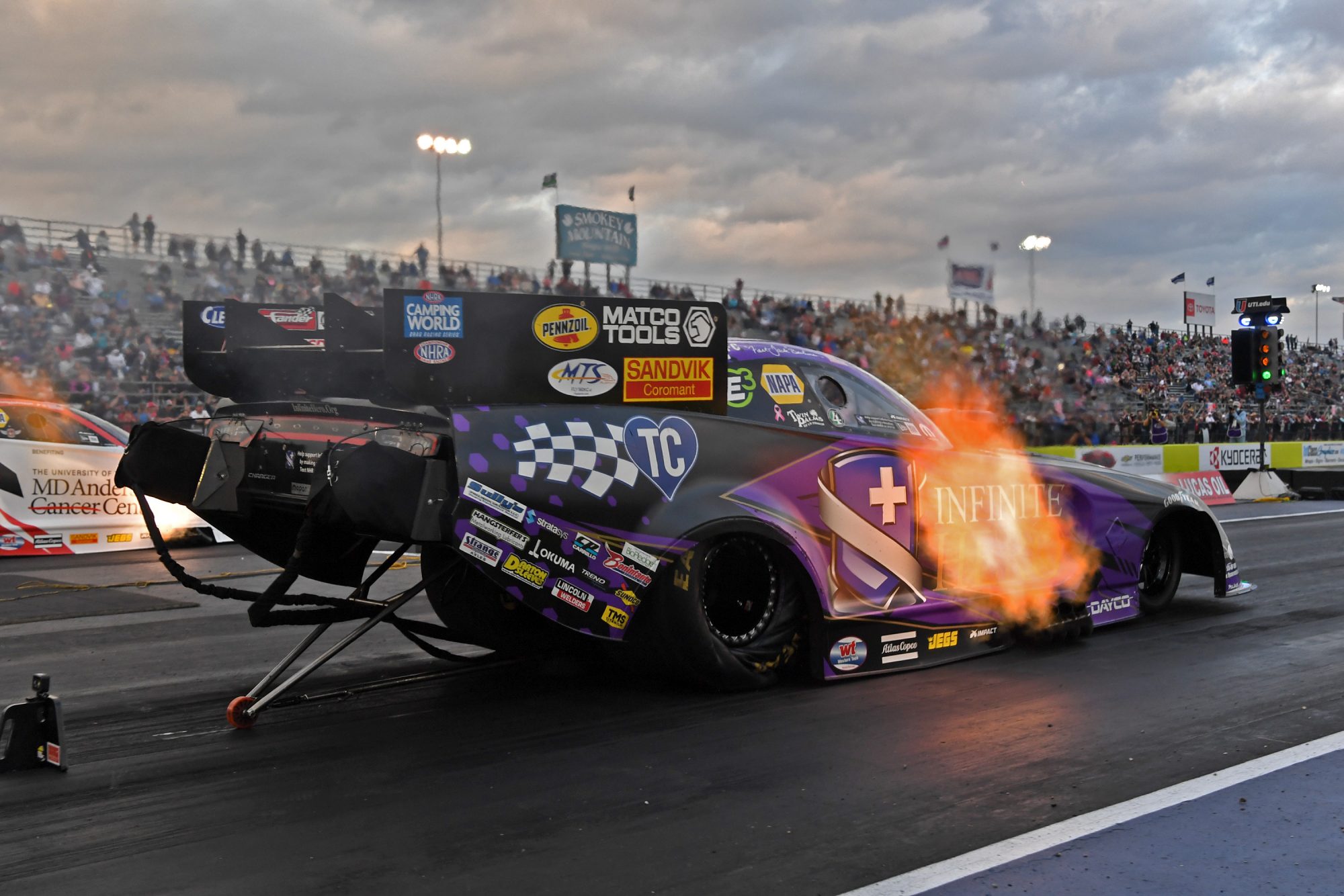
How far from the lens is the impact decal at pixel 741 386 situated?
621 centimetres

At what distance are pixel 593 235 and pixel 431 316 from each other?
3127 centimetres

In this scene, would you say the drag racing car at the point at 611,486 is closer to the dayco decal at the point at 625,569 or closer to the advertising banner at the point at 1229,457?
the dayco decal at the point at 625,569

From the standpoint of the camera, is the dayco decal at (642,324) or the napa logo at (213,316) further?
the napa logo at (213,316)

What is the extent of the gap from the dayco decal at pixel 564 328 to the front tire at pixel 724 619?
1119 millimetres

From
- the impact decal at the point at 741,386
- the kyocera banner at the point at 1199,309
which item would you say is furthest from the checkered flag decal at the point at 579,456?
the kyocera banner at the point at 1199,309

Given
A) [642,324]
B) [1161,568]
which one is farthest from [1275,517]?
[642,324]

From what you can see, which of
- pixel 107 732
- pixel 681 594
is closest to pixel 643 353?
pixel 681 594

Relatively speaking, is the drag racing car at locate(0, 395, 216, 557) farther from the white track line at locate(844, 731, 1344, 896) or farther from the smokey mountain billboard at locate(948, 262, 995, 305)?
the smokey mountain billboard at locate(948, 262, 995, 305)

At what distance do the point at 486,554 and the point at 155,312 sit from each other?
72.7 ft

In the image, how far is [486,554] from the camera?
4.96m

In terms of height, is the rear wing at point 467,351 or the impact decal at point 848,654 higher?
the rear wing at point 467,351

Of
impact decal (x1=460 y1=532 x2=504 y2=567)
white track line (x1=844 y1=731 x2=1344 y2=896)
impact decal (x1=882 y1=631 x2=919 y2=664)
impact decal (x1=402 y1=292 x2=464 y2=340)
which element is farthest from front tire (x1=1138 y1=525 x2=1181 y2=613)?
impact decal (x1=402 y1=292 x2=464 y2=340)

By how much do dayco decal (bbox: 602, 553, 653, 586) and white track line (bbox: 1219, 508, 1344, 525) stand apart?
44.3ft

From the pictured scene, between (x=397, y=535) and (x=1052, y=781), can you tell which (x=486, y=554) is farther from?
(x=1052, y=781)
